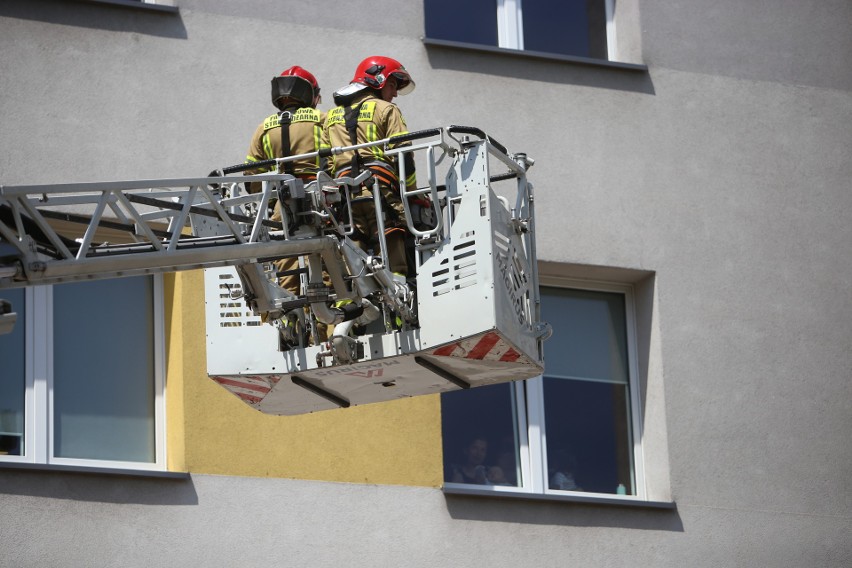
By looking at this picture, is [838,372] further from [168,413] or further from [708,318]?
[168,413]

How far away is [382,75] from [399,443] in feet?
10.2

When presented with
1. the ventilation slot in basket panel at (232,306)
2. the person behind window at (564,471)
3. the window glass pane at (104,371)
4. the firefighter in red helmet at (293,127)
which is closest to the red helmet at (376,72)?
the firefighter in red helmet at (293,127)

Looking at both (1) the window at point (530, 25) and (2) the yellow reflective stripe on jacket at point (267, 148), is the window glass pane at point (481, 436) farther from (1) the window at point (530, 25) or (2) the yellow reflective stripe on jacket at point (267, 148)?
(2) the yellow reflective stripe on jacket at point (267, 148)

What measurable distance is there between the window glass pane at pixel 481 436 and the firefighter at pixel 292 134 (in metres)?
3.06

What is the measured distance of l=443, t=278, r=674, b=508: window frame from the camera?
1534cm

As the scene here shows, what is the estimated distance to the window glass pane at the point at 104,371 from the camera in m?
14.4

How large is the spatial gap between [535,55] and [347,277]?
15.3 feet

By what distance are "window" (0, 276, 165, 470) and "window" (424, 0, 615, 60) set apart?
3.34m

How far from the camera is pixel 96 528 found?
1364 centimetres

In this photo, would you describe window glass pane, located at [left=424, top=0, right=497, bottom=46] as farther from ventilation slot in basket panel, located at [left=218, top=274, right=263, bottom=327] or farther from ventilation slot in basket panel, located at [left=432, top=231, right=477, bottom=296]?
ventilation slot in basket panel, located at [left=432, top=231, right=477, bottom=296]

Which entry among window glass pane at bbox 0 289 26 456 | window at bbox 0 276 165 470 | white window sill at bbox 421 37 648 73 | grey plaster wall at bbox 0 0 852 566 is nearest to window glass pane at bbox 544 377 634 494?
grey plaster wall at bbox 0 0 852 566

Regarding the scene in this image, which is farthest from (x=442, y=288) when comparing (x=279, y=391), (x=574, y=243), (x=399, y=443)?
(x=574, y=243)

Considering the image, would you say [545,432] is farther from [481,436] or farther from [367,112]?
[367,112]

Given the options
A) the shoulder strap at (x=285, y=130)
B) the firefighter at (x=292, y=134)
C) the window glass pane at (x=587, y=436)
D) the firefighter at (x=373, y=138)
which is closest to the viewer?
the firefighter at (x=373, y=138)
